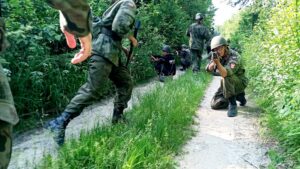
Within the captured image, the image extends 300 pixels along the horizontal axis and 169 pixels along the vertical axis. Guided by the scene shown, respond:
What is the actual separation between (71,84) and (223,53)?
262 centimetres

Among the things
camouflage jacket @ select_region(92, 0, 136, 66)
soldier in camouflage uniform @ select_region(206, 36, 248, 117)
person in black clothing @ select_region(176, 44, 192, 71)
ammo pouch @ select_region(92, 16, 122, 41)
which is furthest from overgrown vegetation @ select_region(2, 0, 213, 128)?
person in black clothing @ select_region(176, 44, 192, 71)

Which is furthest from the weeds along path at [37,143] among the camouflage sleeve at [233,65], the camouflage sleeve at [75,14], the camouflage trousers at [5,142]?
the camouflage sleeve at [233,65]

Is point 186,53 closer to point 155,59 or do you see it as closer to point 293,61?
point 155,59

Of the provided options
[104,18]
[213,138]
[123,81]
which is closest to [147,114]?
[123,81]

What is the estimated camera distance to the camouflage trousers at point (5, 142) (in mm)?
1482

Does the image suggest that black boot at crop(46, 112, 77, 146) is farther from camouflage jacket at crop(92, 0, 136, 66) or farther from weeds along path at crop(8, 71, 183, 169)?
camouflage jacket at crop(92, 0, 136, 66)

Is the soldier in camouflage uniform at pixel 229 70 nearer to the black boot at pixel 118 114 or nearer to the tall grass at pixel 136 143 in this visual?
the tall grass at pixel 136 143

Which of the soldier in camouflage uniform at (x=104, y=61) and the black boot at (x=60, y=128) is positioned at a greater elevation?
the soldier in camouflage uniform at (x=104, y=61)

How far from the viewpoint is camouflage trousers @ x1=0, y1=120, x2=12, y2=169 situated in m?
1.48

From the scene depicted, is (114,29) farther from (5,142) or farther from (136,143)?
(5,142)

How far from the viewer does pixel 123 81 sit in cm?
452

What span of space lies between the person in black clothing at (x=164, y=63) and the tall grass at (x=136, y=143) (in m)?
5.15

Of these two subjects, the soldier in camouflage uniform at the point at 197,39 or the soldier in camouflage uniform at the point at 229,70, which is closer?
the soldier in camouflage uniform at the point at 229,70

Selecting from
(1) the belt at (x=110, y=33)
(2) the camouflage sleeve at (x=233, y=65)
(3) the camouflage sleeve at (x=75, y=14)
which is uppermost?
(3) the camouflage sleeve at (x=75, y=14)
